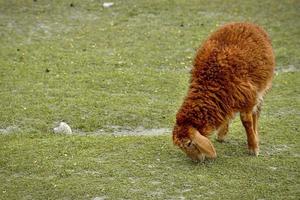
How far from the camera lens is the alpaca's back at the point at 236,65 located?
27.1 feet

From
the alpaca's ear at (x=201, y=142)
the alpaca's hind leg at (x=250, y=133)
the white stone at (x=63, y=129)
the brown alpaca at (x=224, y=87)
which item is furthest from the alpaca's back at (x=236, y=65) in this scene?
the white stone at (x=63, y=129)

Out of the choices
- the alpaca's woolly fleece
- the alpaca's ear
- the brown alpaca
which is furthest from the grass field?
the alpaca's woolly fleece

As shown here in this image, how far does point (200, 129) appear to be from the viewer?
8.06 meters

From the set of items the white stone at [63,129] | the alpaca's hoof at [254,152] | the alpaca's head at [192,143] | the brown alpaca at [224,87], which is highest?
A: the brown alpaca at [224,87]

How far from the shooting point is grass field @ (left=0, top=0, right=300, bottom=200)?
784cm

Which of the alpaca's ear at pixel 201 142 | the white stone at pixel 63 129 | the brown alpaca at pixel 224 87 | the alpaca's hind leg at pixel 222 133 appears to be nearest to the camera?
the alpaca's ear at pixel 201 142

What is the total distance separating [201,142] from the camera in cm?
801

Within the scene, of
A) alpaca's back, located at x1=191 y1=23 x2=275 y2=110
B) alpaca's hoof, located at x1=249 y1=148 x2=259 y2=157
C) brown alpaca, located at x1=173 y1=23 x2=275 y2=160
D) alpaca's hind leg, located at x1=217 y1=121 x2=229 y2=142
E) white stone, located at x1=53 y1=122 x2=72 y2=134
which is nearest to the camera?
brown alpaca, located at x1=173 y1=23 x2=275 y2=160

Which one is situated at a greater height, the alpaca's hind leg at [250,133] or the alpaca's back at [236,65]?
the alpaca's back at [236,65]

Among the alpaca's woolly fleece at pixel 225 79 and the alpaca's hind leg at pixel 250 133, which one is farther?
the alpaca's hind leg at pixel 250 133

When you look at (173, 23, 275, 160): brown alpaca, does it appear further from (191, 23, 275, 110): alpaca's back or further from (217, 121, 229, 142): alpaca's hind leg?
(217, 121, 229, 142): alpaca's hind leg

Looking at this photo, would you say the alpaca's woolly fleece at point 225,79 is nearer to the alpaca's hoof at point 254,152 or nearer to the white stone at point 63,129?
the alpaca's hoof at point 254,152

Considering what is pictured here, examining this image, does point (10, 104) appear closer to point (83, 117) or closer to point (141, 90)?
point (83, 117)

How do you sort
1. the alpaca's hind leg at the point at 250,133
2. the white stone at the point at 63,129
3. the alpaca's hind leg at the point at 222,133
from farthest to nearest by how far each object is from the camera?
1. the white stone at the point at 63,129
2. the alpaca's hind leg at the point at 222,133
3. the alpaca's hind leg at the point at 250,133
